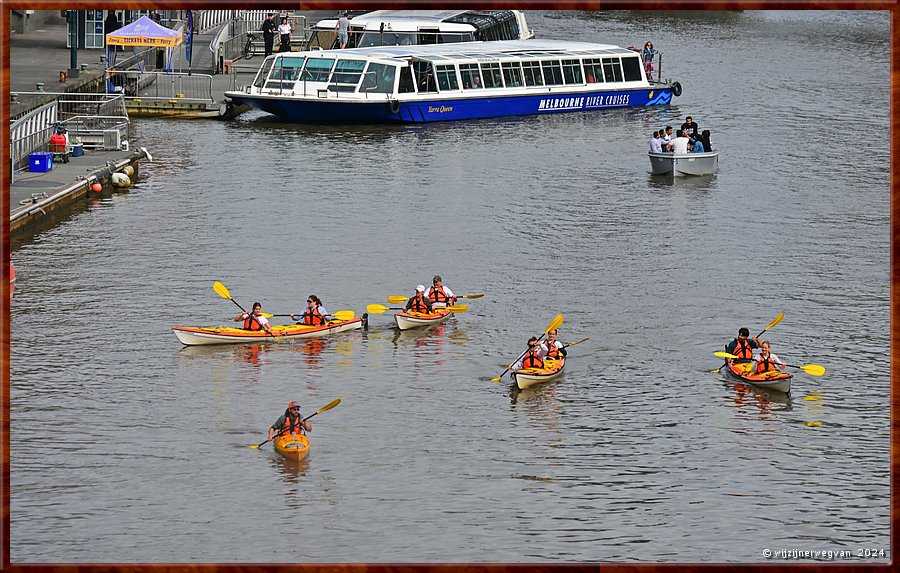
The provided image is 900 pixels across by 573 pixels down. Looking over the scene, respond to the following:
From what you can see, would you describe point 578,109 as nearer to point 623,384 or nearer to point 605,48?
point 605,48

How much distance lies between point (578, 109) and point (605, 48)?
469 cm

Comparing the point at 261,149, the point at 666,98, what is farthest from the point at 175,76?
the point at 666,98

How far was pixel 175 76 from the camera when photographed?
67562 mm

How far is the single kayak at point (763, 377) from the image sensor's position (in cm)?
3169

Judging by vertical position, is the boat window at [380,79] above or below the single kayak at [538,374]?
above

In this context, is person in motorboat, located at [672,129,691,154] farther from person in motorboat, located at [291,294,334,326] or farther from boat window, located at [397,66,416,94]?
person in motorboat, located at [291,294,334,326]

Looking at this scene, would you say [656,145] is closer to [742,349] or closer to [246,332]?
[742,349]

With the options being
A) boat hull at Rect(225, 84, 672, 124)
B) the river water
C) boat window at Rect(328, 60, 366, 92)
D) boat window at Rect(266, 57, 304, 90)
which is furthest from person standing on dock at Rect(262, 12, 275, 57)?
the river water

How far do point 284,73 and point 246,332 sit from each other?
32701 millimetres

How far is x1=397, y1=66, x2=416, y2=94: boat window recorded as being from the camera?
64312 millimetres

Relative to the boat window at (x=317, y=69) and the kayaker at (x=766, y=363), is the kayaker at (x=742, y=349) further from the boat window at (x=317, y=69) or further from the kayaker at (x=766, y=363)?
the boat window at (x=317, y=69)

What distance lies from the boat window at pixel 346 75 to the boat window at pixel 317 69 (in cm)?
41

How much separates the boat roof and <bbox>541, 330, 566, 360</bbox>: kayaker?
34835mm

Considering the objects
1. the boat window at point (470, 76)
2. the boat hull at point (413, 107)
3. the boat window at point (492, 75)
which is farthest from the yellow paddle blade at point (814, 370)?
the boat window at point (492, 75)
